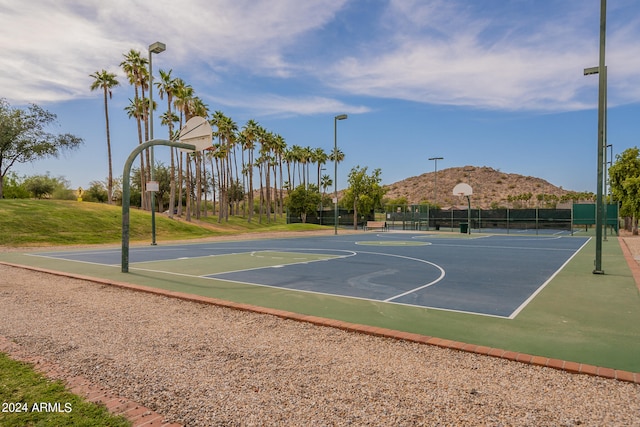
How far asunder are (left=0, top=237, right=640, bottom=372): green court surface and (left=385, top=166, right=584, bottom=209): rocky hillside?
356 ft

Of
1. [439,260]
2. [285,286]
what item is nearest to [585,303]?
[285,286]

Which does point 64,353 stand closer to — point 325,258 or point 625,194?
point 325,258

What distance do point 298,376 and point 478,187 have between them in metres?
134

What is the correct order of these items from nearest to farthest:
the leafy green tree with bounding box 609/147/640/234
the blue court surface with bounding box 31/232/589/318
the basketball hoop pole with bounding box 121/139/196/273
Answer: the blue court surface with bounding box 31/232/589/318, the basketball hoop pole with bounding box 121/139/196/273, the leafy green tree with bounding box 609/147/640/234

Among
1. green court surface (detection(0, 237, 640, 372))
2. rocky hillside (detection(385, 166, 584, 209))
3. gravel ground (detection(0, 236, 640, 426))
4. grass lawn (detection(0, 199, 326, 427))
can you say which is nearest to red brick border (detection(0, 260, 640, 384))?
gravel ground (detection(0, 236, 640, 426))

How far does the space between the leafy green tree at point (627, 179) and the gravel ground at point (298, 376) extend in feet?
Result: 98.6

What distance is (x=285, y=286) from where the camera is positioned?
937cm

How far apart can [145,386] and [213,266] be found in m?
9.37

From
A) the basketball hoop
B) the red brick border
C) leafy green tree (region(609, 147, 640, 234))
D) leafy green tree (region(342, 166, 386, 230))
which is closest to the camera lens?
the red brick border

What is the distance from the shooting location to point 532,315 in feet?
21.8

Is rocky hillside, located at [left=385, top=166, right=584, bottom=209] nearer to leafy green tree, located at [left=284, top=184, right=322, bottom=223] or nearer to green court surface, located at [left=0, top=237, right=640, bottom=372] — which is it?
leafy green tree, located at [left=284, top=184, right=322, bottom=223]

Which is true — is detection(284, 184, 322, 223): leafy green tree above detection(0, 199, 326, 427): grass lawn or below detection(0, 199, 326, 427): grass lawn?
above

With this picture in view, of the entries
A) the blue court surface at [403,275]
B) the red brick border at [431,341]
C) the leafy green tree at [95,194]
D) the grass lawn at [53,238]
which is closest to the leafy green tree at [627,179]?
the blue court surface at [403,275]

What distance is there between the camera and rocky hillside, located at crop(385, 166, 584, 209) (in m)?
118
